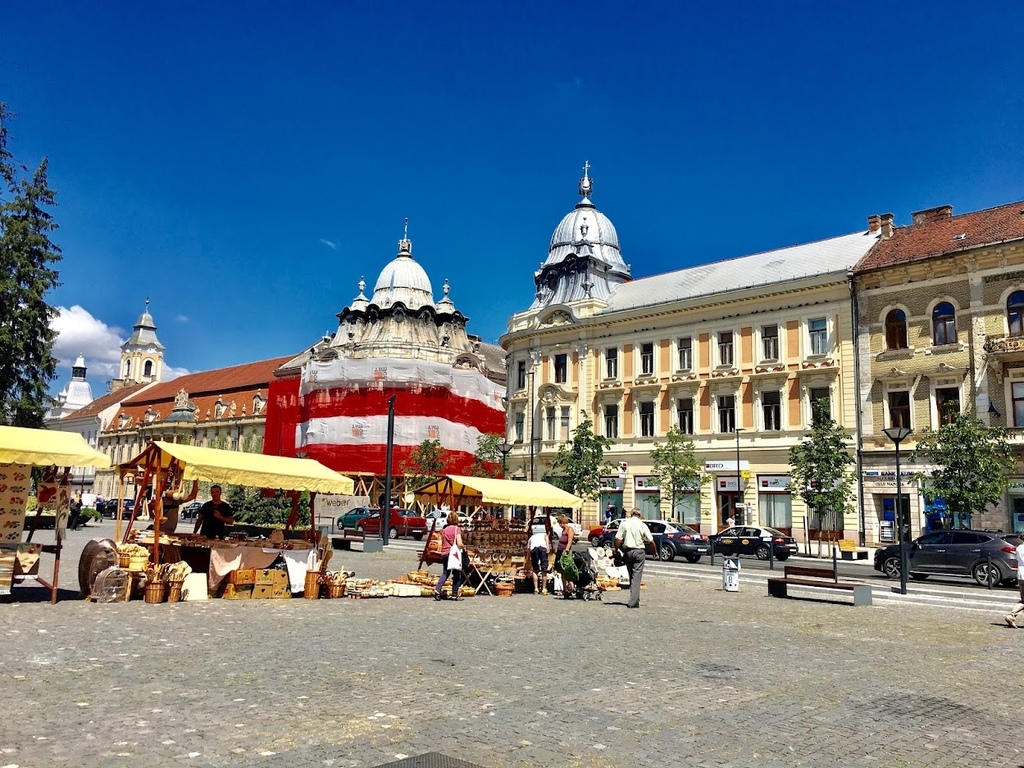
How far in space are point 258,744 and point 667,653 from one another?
6.00m

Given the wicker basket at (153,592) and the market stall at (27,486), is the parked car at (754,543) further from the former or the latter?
the market stall at (27,486)

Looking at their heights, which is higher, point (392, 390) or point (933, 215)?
point (933, 215)

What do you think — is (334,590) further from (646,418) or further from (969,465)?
(646,418)

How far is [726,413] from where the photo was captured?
4319 centimetres

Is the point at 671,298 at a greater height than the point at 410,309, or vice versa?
the point at 410,309

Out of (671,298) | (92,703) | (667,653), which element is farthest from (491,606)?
(671,298)

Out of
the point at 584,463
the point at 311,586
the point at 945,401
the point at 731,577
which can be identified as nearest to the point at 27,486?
the point at 311,586

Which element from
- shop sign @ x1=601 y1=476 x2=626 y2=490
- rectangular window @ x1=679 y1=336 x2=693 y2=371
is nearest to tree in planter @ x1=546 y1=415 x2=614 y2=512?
shop sign @ x1=601 y1=476 x2=626 y2=490

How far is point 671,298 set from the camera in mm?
47594

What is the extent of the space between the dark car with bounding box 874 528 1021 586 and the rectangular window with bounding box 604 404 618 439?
79.5ft

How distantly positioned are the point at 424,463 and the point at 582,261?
17771 mm

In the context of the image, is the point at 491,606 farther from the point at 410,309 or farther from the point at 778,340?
the point at 410,309

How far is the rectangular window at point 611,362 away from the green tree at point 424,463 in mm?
15413

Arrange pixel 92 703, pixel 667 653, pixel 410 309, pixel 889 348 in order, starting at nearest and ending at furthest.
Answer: pixel 92 703, pixel 667 653, pixel 889 348, pixel 410 309
